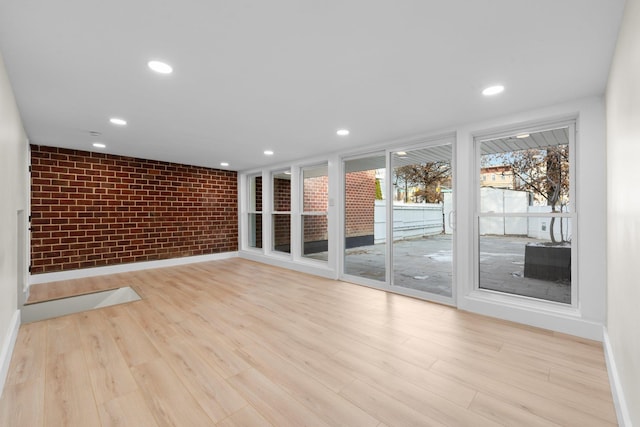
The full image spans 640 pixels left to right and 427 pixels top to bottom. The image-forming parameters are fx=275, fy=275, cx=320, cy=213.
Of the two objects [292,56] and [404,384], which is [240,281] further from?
[292,56]

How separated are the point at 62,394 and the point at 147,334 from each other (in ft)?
2.74

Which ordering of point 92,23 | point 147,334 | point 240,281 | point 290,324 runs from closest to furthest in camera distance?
point 92,23, point 147,334, point 290,324, point 240,281

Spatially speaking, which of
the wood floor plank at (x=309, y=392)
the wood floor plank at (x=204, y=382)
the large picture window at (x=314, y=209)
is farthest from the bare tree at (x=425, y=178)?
the wood floor plank at (x=204, y=382)

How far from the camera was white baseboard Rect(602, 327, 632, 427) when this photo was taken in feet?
4.61

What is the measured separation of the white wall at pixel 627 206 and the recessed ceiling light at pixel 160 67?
8.25 ft

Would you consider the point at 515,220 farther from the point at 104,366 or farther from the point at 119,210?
the point at 119,210

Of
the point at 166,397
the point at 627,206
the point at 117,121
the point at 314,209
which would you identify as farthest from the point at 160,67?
the point at 314,209

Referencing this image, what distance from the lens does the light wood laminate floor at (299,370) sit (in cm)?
156

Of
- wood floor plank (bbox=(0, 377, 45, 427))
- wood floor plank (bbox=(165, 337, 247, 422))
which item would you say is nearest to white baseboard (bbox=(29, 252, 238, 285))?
wood floor plank (bbox=(0, 377, 45, 427))

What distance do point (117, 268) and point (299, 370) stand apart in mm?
4708

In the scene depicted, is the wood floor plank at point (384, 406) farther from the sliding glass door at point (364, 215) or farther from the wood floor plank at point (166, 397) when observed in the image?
the sliding glass door at point (364, 215)

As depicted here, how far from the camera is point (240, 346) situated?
2.34m

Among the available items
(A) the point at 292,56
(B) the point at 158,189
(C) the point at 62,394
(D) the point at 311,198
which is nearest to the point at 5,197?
(C) the point at 62,394

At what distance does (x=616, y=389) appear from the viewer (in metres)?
1.64
